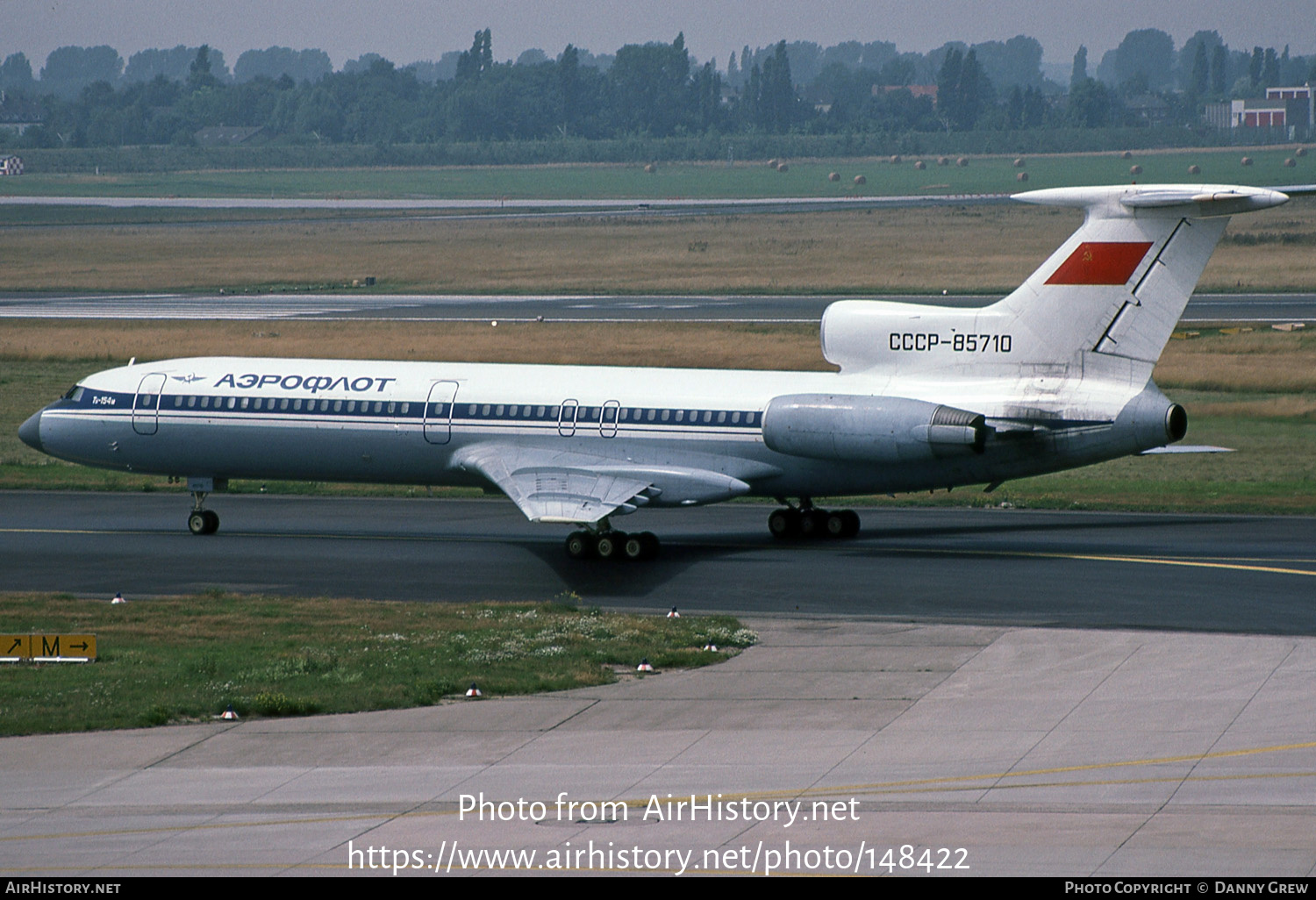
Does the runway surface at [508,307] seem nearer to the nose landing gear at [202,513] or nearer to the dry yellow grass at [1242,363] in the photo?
the dry yellow grass at [1242,363]

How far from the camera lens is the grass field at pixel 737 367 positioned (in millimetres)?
39750

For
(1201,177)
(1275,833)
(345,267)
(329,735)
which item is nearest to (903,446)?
(329,735)

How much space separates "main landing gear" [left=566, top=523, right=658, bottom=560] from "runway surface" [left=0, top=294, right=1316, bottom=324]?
126 ft

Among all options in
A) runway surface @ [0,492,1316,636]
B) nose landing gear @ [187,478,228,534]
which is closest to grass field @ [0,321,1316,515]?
runway surface @ [0,492,1316,636]

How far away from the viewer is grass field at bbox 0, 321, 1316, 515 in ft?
130

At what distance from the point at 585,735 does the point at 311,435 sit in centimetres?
1718

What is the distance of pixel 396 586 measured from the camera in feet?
98.7

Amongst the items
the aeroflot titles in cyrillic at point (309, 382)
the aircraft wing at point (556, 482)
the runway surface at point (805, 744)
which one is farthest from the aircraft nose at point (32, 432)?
the aircraft wing at point (556, 482)

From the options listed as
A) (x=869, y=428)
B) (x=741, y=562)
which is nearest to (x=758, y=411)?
(x=869, y=428)

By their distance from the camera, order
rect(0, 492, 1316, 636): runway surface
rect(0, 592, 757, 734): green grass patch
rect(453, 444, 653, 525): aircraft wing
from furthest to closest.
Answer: rect(453, 444, 653, 525): aircraft wing
rect(0, 492, 1316, 636): runway surface
rect(0, 592, 757, 734): green grass patch

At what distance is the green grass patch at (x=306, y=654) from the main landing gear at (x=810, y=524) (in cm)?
744

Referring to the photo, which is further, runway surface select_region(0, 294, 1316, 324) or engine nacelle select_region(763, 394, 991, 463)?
runway surface select_region(0, 294, 1316, 324)

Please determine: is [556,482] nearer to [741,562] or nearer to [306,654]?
[741,562]

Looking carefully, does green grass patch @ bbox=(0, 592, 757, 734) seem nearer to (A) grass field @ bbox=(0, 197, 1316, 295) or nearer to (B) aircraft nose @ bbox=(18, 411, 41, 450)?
(B) aircraft nose @ bbox=(18, 411, 41, 450)
